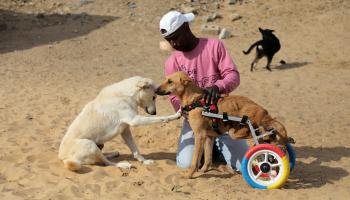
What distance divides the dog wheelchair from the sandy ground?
0.33ft

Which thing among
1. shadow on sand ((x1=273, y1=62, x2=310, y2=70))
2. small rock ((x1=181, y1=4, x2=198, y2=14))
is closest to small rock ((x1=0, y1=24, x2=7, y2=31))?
small rock ((x1=181, y1=4, x2=198, y2=14))

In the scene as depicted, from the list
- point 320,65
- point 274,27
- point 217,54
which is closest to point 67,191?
point 217,54

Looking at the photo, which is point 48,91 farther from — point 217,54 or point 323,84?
point 323,84

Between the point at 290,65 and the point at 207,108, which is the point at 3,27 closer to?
the point at 290,65

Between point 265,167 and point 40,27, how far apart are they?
11431 millimetres

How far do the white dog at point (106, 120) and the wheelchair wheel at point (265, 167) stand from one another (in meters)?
0.87

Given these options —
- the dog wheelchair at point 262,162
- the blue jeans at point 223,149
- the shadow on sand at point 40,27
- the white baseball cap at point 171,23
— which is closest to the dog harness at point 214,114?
the dog wheelchair at point 262,162

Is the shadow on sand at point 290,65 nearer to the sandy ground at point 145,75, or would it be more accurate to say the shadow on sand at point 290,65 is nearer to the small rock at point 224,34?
the sandy ground at point 145,75

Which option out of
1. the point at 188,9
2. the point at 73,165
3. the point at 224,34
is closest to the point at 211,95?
the point at 73,165

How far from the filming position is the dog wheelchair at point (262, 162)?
4.42 m

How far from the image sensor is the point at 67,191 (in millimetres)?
4438

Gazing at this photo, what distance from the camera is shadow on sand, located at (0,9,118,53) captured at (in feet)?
43.3

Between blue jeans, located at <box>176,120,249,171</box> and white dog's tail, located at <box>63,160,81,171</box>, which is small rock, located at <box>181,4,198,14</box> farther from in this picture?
white dog's tail, located at <box>63,160,81,171</box>

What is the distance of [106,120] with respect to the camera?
5105mm
